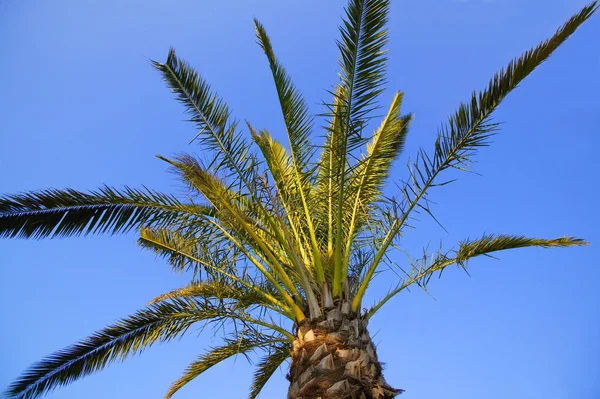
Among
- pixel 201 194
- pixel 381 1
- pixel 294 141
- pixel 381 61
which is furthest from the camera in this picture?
pixel 294 141

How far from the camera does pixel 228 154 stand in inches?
245

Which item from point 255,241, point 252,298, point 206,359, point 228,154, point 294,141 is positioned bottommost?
point 206,359

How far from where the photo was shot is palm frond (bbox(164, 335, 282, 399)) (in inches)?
249

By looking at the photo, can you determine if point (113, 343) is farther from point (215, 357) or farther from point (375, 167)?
point (375, 167)

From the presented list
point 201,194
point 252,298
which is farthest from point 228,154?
point 252,298

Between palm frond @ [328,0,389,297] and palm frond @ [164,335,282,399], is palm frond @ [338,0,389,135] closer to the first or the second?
palm frond @ [328,0,389,297]

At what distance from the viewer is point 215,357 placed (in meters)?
7.08

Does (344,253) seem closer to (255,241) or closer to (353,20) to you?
(255,241)

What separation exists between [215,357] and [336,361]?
2686 mm

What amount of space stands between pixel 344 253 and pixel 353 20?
9.43ft

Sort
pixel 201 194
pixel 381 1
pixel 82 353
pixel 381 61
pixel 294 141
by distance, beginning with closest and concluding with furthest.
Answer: pixel 381 1 < pixel 381 61 < pixel 201 194 < pixel 82 353 < pixel 294 141

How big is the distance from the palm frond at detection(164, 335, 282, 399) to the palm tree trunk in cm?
94

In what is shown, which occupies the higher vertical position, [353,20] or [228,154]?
[353,20]

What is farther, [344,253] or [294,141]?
[294,141]
